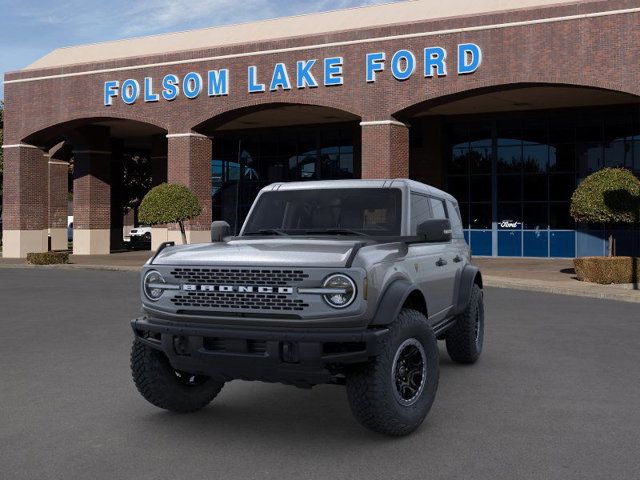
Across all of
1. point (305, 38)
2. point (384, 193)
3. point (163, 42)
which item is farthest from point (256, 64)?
point (384, 193)

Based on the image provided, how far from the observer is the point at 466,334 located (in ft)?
27.7

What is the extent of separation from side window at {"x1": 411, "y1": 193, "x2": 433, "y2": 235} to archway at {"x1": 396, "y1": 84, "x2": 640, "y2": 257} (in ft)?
79.7

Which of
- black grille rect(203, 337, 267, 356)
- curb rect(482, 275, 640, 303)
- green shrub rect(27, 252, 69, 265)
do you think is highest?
black grille rect(203, 337, 267, 356)

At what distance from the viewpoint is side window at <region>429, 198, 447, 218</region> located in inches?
309

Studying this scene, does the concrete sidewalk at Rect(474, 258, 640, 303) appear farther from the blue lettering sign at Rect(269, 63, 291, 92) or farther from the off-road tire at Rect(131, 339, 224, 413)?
the off-road tire at Rect(131, 339, 224, 413)

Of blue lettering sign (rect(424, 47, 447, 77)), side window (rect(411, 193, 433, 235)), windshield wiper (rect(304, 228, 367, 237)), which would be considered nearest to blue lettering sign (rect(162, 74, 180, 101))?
blue lettering sign (rect(424, 47, 447, 77))

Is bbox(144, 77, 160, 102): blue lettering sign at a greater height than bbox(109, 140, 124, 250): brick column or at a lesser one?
greater

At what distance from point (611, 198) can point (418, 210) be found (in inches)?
656

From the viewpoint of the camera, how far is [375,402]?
533cm

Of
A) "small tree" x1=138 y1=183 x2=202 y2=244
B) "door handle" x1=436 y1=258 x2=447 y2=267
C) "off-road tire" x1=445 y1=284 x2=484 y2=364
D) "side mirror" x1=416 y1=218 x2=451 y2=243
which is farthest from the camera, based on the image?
"small tree" x1=138 y1=183 x2=202 y2=244

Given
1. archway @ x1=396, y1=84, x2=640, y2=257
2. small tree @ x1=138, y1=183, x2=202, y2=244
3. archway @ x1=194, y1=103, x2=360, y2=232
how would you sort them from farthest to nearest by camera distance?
1. archway @ x1=194, y1=103, x2=360, y2=232
2. archway @ x1=396, y1=84, x2=640, y2=257
3. small tree @ x1=138, y1=183, x2=202, y2=244

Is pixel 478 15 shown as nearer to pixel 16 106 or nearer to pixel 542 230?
pixel 542 230

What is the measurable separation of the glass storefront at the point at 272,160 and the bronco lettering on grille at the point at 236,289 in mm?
32639

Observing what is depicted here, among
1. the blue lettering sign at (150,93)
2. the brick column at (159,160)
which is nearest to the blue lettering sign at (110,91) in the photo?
the blue lettering sign at (150,93)
